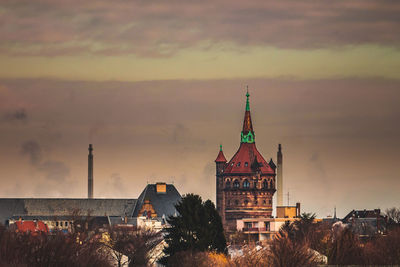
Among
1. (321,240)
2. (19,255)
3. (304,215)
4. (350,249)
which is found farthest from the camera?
(304,215)

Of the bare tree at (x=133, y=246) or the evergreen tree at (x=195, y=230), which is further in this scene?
the bare tree at (x=133, y=246)

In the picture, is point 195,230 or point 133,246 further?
point 133,246

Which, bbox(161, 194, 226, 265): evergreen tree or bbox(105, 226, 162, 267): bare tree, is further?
bbox(105, 226, 162, 267): bare tree

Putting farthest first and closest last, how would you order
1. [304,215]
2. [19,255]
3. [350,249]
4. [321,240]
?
[304,215]
[321,240]
[350,249]
[19,255]

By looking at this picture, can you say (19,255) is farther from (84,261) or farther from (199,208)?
(199,208)

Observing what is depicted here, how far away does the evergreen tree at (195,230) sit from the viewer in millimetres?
111438

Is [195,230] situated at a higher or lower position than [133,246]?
lower

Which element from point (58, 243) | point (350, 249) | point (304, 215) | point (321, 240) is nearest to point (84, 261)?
point (58, 243)

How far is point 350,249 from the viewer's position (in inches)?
4656

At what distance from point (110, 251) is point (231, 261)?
31173 millimetres

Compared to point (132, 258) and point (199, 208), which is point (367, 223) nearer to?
point (132, 258)

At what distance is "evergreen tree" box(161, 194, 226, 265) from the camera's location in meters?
111

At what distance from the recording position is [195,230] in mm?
112000

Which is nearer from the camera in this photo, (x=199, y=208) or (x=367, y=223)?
(x=199, y=208)
